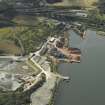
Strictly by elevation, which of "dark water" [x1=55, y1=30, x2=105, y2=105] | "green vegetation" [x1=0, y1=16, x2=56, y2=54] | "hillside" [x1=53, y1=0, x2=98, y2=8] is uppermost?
"hillside" [x1=53, y1=0, x2=98, y2=8]

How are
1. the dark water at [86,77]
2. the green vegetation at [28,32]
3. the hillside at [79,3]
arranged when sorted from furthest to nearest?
the hillside at [79,3], the green vegetation at [28,32], the dark water at [86,77]

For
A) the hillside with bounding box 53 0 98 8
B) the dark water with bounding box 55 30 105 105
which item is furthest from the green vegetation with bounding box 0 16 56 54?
the hillside with bounding box 53 0 98 8

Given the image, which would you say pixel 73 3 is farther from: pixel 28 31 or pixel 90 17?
pixel 28 31

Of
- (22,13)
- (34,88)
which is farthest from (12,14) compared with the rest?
(34,88)

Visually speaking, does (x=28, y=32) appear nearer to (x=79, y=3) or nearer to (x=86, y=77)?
(x=86, y=77)

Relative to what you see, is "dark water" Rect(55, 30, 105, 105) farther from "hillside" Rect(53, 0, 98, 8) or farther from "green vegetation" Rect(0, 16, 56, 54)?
"hillside" Rect(53, 0, 98, 8)

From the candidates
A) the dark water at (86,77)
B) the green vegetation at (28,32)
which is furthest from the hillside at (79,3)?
the dark water at (86,77)

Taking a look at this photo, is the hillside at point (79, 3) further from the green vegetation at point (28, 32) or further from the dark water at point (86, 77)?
the dark water at point (86, 77)

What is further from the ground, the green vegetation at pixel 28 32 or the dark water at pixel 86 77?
the green vegetation at pixel 28 32
